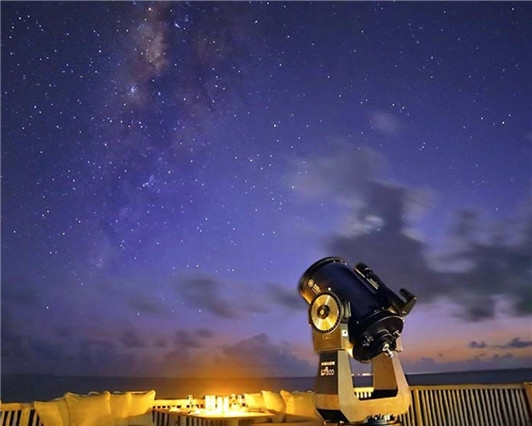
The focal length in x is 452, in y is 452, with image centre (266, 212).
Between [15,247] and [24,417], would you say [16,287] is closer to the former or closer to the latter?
[15,247]

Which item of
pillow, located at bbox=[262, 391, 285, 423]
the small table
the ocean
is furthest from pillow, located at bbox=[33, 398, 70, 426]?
the ocean

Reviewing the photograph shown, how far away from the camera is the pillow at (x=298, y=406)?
5480 millimetres

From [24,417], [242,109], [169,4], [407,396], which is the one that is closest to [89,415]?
[24,417]

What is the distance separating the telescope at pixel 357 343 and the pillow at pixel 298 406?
355 cm

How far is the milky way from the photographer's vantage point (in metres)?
7.36

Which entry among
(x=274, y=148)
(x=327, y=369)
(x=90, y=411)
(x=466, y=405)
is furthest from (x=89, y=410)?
(x=466, y=405)

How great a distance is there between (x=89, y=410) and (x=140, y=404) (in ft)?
2.40

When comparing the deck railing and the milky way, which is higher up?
the milky way

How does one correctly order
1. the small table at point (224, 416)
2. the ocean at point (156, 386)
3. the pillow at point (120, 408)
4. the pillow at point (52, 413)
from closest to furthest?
the small table at point (224, 416) → the pillow at point (52, 413) → the pillow at point (120, 408) → the ocean at point (156, 386)

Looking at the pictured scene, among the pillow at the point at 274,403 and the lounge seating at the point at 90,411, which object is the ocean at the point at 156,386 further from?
the lounge seating at the point at 90,411

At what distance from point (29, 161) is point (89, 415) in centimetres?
544

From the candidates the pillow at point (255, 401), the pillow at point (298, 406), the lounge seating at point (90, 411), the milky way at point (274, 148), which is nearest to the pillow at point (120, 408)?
the lounge seating at point (90, 411)

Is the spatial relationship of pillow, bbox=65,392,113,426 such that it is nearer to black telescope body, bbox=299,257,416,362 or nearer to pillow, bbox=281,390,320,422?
pillow, bbox=281,390,320,422

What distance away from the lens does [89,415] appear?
5.48 m
